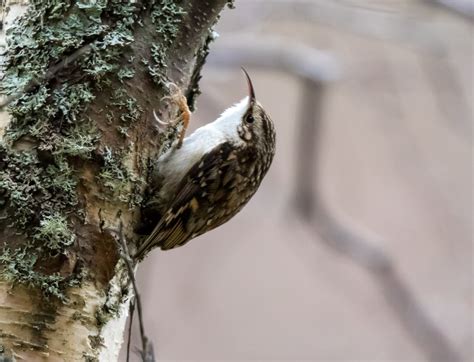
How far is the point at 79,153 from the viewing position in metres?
1.51

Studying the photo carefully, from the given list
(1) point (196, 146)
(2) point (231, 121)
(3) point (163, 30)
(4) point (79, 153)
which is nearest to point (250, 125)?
(2) point (231, 121)

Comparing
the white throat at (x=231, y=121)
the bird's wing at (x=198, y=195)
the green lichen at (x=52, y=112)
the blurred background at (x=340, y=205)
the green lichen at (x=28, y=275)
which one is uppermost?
the green lichen at (x=52, y=112)

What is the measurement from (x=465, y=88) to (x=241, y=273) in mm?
1771

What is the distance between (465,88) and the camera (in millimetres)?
4715

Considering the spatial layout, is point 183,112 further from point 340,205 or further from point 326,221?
point 340,205

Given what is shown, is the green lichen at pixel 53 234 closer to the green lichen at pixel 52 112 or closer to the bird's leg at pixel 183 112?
the green lichen at pixel 52 112

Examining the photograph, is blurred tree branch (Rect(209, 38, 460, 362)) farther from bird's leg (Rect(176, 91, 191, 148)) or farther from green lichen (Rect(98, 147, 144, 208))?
green lichen (Rect(98, 147, 144, 208))

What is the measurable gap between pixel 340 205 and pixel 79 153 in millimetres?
3484

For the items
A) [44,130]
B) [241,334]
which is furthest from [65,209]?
[241,334]

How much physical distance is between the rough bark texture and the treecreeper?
4.5 inches

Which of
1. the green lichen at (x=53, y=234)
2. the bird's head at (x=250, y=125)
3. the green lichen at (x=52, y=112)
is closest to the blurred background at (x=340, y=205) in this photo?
the bird's head at (x=250, y=125)

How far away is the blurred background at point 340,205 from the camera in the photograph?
146 inches

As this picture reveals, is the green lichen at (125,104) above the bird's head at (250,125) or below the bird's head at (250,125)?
above

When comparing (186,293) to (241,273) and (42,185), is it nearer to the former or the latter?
(241,273)
